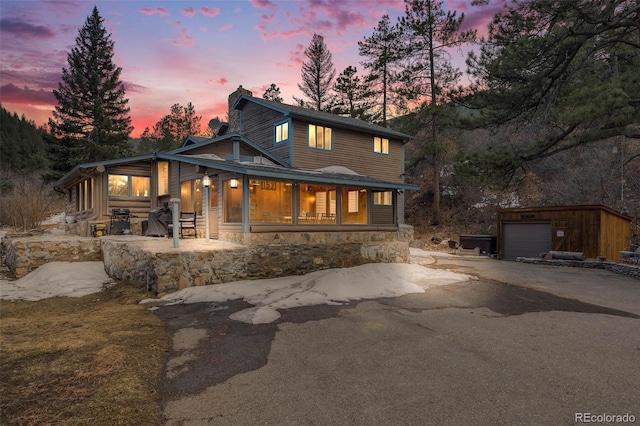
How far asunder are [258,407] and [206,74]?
25.5m

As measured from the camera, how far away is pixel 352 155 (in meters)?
17.8

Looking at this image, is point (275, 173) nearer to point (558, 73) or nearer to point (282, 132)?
point (282, 132)

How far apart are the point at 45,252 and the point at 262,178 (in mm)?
7380

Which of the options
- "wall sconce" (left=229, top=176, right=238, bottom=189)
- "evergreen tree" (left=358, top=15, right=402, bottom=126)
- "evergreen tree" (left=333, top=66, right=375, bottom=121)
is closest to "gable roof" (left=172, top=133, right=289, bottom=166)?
"wall sconce" (left=229, top=176, right=238, bottom=189)

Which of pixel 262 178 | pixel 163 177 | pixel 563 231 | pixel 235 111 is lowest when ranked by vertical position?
pixel 563 231

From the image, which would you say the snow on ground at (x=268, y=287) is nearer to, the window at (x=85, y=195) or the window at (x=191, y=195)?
the window at (x=191, y=195)

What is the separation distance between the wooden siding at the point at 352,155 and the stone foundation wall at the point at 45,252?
874cm

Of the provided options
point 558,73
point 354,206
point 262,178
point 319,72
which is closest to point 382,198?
point 354,206

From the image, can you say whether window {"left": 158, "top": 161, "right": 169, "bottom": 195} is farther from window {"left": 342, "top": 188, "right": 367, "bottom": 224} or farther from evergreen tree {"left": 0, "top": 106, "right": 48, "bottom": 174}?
evergreen tree {"left": 0, "top": 106, "right": 48, "bottom": 174}

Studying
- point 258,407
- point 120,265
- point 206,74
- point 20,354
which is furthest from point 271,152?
point 258,407

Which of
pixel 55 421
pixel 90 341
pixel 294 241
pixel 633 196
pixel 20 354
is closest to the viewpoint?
pixel 55 421

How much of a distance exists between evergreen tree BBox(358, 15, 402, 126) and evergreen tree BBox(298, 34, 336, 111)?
514 cm

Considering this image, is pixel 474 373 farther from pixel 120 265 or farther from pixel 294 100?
pixel 294 100

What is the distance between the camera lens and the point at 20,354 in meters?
4.21
